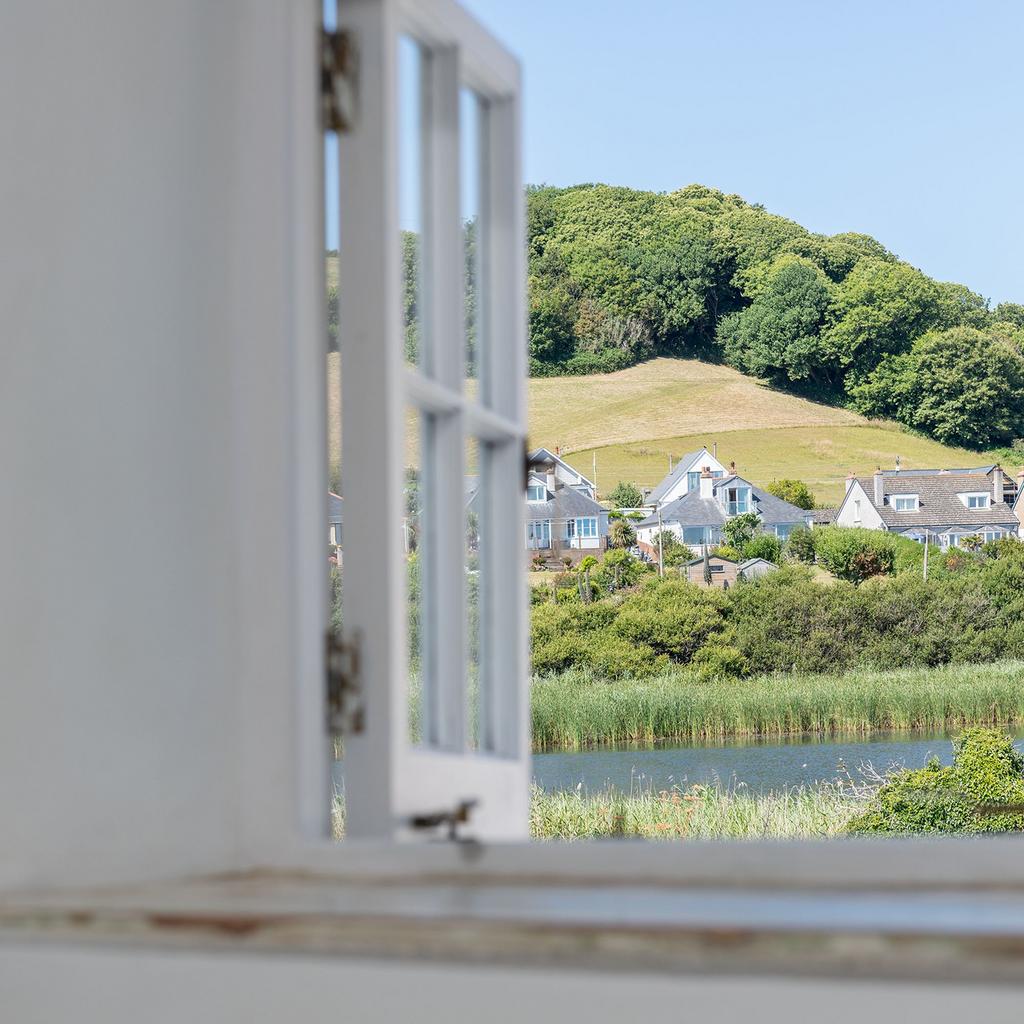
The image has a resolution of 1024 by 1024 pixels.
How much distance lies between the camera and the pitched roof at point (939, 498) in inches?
639

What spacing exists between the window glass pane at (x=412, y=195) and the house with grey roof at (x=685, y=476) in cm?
1574

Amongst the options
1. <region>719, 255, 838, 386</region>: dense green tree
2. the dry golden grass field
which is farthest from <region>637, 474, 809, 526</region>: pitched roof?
<region>719, 255, 838, 386</region>: dense green tree

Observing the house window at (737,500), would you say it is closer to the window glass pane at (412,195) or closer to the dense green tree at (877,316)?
the dense green tree at (877,316)

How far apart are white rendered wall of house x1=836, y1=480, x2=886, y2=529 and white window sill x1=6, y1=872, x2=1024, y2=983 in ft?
53.5

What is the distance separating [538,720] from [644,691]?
207 centimetres

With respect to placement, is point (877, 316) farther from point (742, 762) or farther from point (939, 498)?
point (742, 762)

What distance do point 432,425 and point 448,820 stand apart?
359mm

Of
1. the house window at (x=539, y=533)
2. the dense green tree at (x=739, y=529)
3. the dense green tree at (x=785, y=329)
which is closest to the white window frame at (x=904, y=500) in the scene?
the dense green tree at (x=739, y=529)

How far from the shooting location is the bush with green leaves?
6406 mm

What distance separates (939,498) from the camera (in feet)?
54.1

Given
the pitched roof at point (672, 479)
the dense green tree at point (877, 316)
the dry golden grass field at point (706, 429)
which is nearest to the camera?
the pitched roof at point (672, 479)

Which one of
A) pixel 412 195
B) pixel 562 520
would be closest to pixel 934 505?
pixel 562 520
